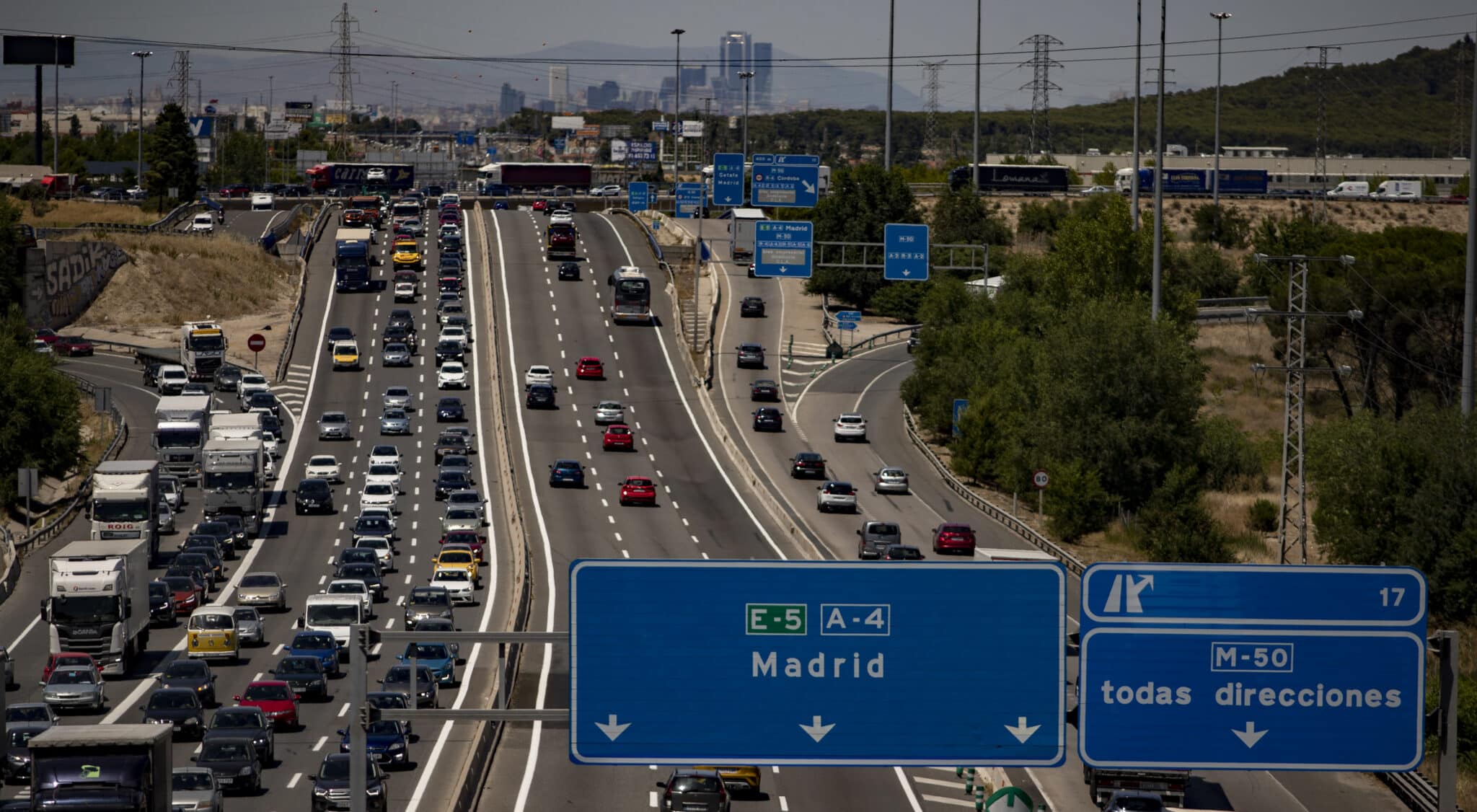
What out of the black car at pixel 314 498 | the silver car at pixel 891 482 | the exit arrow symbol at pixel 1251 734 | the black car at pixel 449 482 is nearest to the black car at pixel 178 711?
the exit arrow symbol at pixel 1251 734

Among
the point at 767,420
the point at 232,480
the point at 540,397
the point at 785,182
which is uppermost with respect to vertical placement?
the point at 785,182

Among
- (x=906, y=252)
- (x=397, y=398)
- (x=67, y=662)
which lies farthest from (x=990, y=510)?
(x=67, y=662)

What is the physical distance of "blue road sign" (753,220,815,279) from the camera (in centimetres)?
7431

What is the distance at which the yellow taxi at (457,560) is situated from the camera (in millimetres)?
52525

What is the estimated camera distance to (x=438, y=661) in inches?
1586

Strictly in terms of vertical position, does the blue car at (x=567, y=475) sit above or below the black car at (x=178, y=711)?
above

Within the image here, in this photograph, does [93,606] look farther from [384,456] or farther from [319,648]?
[384,456]

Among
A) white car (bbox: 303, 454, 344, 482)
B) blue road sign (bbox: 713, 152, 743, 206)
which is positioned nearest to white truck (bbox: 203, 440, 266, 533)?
white car (bbox: 303, 454, 344, 482)

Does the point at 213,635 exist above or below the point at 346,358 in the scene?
below

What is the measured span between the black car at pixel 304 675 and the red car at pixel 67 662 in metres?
4.13

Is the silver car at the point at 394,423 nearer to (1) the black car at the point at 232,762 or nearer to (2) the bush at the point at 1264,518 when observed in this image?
(2) the bush at the point at 1264,518

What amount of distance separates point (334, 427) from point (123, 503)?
78.4ft

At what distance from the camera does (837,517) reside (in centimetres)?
6450

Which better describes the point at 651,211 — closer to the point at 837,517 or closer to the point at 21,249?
the point at 21,249
